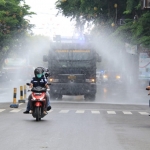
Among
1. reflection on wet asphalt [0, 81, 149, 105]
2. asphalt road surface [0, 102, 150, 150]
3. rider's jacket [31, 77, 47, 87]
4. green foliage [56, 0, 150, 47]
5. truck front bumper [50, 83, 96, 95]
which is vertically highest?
green foliage [56, 0, 150, 47]

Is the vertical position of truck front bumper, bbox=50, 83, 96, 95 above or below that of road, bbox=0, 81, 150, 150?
above

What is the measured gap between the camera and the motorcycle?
64.8 ft

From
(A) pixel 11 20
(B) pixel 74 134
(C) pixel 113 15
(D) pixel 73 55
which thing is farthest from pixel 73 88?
(A) pixel 11 20

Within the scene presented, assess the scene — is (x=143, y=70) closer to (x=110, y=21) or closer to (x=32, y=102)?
(x=110, y=21)

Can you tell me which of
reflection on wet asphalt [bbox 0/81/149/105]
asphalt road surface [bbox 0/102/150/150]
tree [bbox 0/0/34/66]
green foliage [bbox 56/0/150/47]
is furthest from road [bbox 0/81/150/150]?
tree [bbox 0/0/34/66]

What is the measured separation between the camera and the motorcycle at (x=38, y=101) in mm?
19766

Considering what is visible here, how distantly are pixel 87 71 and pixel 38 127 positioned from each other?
58.6ft

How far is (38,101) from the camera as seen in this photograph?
19.8 metres

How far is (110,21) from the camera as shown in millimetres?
51906

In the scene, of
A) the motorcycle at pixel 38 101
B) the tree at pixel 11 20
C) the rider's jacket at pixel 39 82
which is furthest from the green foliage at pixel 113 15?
the motorcycle at pixel 38 101

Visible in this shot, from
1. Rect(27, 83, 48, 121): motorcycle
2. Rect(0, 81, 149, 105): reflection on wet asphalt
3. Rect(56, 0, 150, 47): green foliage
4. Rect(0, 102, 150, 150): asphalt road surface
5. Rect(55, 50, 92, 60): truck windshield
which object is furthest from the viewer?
Rect(56, 0, 150, 47): green foliage

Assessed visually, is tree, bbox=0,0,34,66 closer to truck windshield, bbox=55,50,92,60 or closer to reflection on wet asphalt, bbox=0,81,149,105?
reflection on wet asphalt, bbox=0,81,149,105

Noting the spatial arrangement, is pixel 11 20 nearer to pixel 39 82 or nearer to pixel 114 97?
pixel 114 97

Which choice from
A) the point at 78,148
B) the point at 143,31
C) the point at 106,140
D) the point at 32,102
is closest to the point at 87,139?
the point at 106,140
